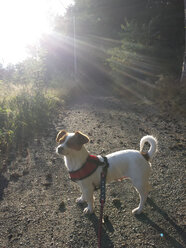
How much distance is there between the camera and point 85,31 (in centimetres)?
2155

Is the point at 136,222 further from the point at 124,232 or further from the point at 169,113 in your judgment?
the point at 169,113

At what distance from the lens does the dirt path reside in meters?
2.29

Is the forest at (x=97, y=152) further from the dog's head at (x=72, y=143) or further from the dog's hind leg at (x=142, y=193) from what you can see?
the dog's head at (x=72, y=143)

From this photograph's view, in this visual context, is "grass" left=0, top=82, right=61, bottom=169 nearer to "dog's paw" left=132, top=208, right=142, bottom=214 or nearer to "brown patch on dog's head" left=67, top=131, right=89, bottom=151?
"brown patch on dog's head" left=67, top=131, right=89, bottom=151

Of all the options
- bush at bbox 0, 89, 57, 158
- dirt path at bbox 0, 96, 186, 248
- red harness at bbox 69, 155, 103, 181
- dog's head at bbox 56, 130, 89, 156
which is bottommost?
dirt path at bbox 0, 96, 186, 248

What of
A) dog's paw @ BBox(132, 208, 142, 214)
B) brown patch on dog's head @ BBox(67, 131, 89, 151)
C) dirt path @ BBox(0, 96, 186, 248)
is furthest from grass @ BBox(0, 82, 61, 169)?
dog's paw @ BBox(132, 208, 142, 214)

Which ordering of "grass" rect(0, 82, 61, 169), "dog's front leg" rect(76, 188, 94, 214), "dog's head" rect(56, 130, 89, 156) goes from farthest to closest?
"grass" rect(0, 82, 61, 169) → "dog's front leg" rect(76, 188, 94, 214) → "dog's head" rect(56, 130, 89, 156)

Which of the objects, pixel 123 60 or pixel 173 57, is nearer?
pixel 173 57

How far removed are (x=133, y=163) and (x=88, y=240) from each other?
1233 millimetres

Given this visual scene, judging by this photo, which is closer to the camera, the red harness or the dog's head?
the dog's head

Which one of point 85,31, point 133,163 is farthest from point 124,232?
point 85,31

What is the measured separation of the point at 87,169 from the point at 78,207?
0.90 metres

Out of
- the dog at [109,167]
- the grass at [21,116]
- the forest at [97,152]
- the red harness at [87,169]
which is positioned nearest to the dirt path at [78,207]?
the forest at [97,152]

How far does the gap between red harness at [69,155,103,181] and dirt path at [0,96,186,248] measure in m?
0.76
